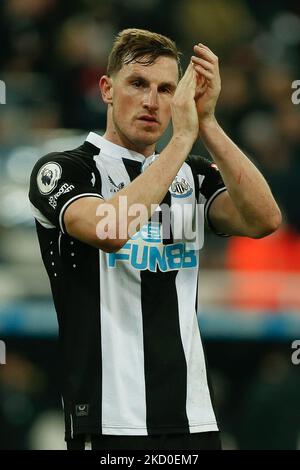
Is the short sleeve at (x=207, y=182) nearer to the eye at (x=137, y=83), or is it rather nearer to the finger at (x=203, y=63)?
the eye at (x=137, y=83)

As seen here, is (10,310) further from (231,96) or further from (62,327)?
(62,327)

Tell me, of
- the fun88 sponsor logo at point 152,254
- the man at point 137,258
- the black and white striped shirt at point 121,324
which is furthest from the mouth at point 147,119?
the fun88 sponsor logo at point 152,254

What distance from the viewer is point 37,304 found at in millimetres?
6156

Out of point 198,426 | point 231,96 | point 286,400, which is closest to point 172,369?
point 198,426

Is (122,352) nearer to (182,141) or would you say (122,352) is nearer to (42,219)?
(42,219)

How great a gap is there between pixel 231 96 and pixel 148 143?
13.4 feet

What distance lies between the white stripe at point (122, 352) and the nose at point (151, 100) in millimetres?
545

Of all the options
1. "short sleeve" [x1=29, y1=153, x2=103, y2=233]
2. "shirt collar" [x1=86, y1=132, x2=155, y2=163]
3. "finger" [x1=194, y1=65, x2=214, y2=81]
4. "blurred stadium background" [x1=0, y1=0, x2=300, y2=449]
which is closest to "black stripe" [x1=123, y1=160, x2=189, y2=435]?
"short sleeve" [x1=29, y1=153, x2=103, y2=233]

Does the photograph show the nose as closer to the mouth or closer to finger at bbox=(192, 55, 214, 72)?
the mouth

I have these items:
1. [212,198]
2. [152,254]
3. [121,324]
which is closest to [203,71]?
[212,198]

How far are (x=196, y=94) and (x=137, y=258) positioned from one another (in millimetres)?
579

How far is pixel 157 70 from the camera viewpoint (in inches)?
132

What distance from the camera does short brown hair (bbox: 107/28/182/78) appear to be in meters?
3.38

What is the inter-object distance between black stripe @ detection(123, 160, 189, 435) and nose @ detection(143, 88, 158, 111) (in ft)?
1.83
